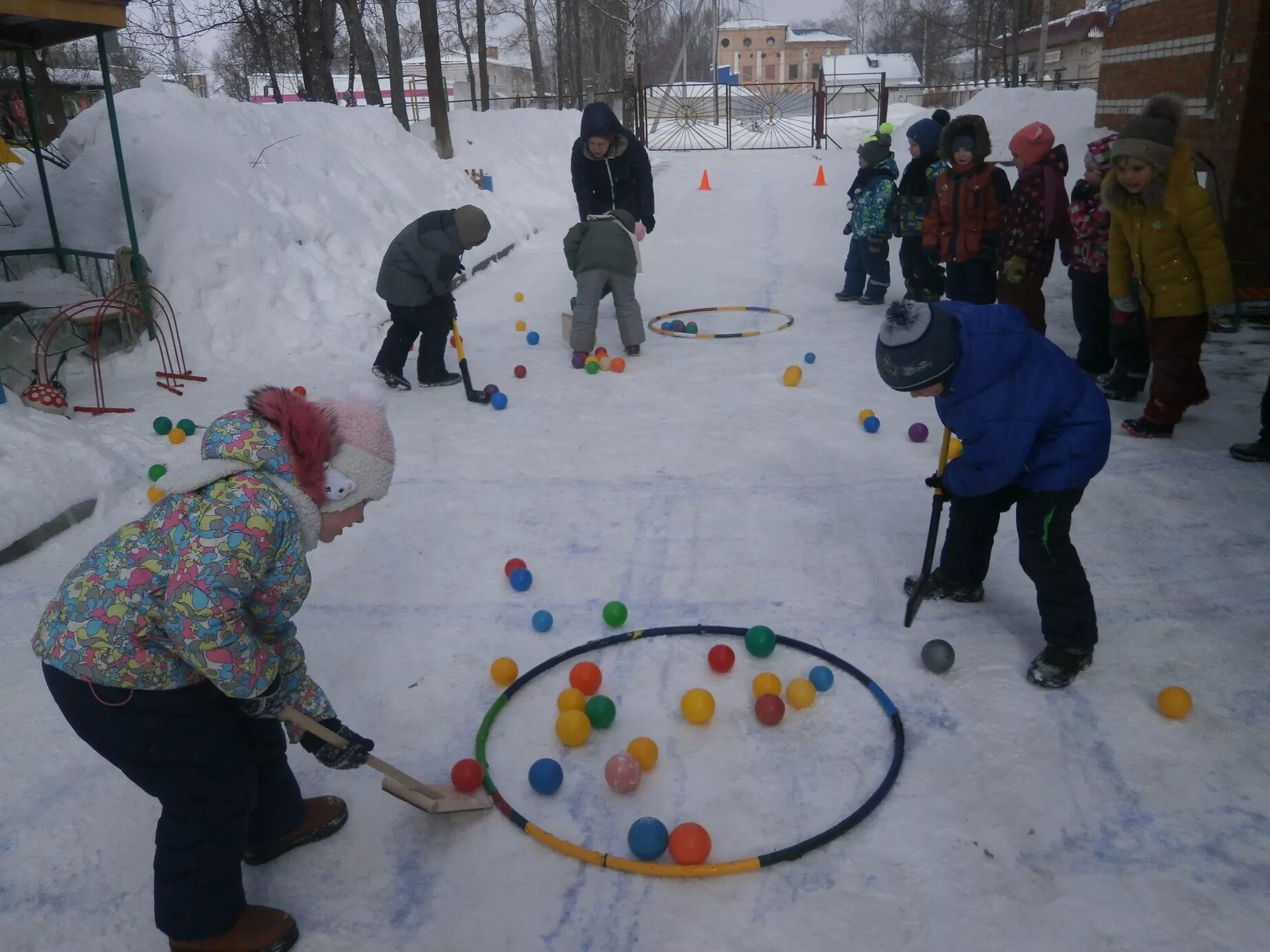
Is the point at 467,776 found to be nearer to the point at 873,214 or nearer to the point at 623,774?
the point at 623,774

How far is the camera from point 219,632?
216 cm

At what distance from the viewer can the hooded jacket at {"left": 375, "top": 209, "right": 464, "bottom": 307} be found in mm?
6820

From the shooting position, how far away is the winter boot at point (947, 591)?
13.2 feet

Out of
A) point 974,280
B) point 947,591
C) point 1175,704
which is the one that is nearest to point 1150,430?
point 974,280

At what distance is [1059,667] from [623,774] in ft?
5.48

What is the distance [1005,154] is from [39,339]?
47.6 feet

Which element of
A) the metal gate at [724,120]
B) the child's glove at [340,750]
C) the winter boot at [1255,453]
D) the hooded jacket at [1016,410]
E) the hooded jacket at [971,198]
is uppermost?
the metal gate at [724,120]

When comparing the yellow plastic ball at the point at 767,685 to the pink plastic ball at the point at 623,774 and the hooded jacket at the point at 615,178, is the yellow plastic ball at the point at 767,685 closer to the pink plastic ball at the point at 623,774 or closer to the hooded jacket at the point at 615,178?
the pink plastic ball at the point at 623,774

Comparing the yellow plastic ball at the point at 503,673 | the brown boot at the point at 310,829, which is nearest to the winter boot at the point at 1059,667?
the yellow plastic ball at the point at 503,673

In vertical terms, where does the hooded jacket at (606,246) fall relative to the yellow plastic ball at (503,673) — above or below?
above

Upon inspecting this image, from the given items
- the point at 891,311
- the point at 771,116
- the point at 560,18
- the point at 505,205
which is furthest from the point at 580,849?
the point at 560,18

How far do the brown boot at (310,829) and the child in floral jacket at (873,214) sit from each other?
746cm

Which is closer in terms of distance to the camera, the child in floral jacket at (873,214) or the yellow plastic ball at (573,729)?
the yellow plastic ball at (573,729)

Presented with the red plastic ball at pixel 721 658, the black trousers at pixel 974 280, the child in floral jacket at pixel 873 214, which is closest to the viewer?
the red plastic ball at pixel 721 658
